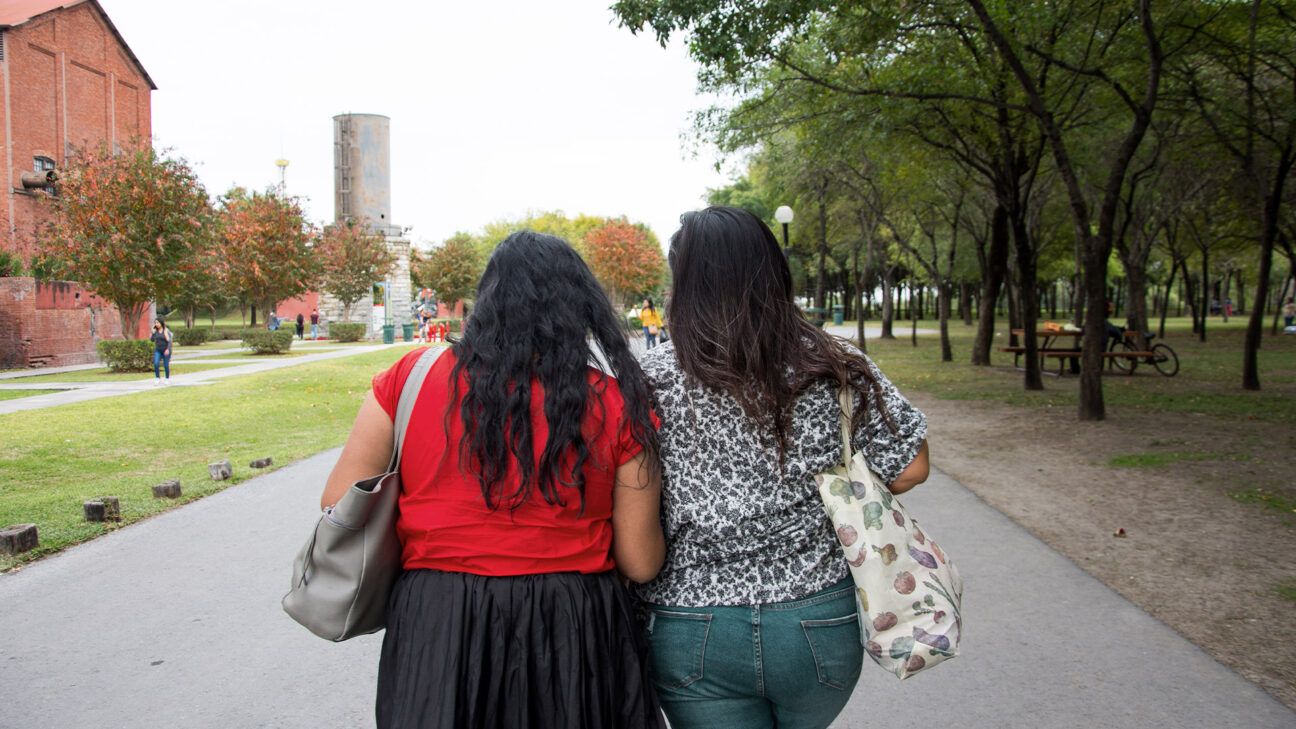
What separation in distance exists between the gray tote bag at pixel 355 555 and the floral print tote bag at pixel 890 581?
0.91m

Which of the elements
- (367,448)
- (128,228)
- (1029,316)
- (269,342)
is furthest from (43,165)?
(367,448)

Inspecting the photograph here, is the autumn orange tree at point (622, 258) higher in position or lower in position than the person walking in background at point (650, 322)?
higher

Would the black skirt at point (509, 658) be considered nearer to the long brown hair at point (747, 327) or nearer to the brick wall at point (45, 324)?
the long brown hair at point (747, 327)

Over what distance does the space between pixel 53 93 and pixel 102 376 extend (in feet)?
57.7

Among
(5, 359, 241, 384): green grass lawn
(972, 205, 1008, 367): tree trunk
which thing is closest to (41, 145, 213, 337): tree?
(5, 359, 241, 384): green grass lawn

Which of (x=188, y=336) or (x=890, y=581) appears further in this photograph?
(x=188, y=336)

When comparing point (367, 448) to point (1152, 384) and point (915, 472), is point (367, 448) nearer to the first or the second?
point (915, 472)

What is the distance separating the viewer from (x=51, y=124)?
3447 cm

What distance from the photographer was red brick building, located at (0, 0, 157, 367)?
25.9m

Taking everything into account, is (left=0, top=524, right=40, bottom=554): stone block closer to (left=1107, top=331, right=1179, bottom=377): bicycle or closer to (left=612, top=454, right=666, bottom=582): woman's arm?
(left=612, top=454, right=666, bottom=582): woman's arm

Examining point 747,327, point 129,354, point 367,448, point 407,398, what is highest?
point 747,327

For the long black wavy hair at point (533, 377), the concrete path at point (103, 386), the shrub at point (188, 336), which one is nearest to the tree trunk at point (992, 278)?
the concrete path at point (103, 386)

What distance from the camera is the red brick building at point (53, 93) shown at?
32.0 metres

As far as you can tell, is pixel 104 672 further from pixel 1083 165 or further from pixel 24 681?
pixel 1083 165
